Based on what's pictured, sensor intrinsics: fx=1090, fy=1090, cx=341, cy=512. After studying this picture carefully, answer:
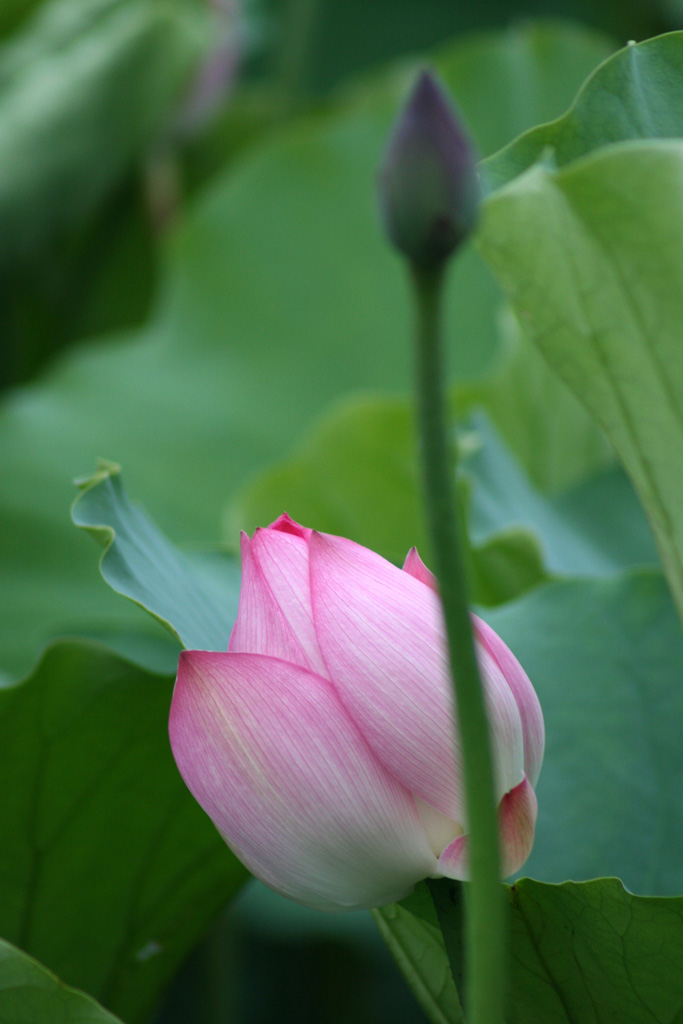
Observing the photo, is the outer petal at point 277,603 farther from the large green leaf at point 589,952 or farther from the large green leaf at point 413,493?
the large green leaf at point 413,493

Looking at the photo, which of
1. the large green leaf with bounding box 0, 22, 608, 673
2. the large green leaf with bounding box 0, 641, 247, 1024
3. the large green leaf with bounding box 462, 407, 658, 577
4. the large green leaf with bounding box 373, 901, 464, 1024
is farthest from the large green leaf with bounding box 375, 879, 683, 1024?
the large green leaf with bounding box 0, 22, 608, 673

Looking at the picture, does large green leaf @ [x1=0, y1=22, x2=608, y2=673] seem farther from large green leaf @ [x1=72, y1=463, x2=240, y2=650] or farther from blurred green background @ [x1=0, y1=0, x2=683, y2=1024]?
large green leaf @ [x1=72, y1=463, x2=240, y2=650]

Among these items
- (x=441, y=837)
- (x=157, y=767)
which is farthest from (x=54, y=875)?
(x=441, y=837)

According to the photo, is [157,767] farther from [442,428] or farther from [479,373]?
[479,373]

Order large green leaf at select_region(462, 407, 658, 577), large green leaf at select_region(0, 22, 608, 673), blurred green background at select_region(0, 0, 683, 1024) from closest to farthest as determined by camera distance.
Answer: large green leaf at select_region(462, 407, 658, 577) → blurred green background at select_region(0, 0, 683, 1024) → large green leaf at select_region(0, 22, 608, 673)

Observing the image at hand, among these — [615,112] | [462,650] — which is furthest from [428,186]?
[615,112]

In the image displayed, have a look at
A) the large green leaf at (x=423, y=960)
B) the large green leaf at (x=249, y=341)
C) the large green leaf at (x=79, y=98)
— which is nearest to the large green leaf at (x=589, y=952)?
the large green leaf at (x=423, y=960)
